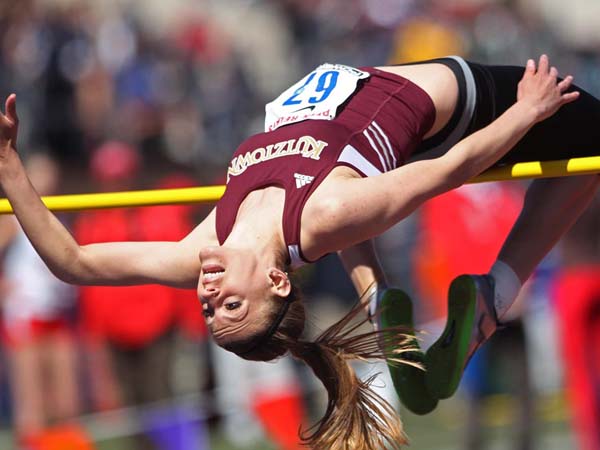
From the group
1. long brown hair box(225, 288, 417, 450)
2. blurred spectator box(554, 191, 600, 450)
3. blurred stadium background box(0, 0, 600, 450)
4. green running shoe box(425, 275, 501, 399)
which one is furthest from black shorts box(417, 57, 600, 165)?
blurred spectator box(554, 191, 600, 450)

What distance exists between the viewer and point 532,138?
476 centimetres

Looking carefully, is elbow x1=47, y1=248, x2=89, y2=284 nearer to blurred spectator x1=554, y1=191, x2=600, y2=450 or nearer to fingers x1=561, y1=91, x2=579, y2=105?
fingers x1=561, y1=91, x2=579, y2=105

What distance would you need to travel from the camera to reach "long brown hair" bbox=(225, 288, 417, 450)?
4391 mm

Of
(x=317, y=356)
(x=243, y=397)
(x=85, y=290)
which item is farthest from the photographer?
(x=243, y=397)

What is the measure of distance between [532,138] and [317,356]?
113 centimetres

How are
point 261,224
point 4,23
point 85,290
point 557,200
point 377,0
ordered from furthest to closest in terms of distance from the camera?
point 377,0, point 4,23, point 85,290, point 557,200, point 261,224

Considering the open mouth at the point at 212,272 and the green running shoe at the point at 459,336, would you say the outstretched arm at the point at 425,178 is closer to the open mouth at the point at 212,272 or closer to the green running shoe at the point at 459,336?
the open mouth at the point at 212,272

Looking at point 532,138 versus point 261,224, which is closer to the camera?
point 261,224

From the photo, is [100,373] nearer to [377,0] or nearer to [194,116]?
[194,116]

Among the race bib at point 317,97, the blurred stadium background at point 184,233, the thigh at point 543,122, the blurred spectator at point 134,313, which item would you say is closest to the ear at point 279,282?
the blurred stadium background at point 184,233

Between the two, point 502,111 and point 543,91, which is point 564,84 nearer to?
point 543,91

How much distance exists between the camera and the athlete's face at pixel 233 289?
4176 mm

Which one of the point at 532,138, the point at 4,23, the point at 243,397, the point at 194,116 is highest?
the point at 4,23

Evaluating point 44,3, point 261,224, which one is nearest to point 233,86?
point 44,3
